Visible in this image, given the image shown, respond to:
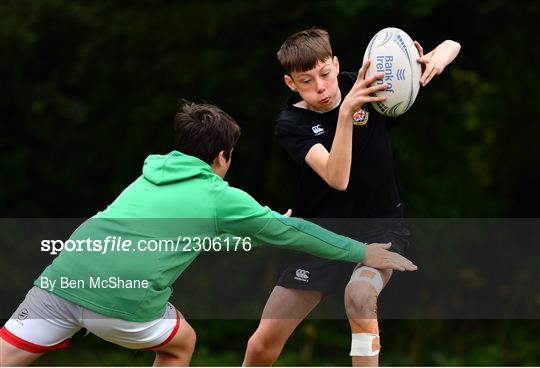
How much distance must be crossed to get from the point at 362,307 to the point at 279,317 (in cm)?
60

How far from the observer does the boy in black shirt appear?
4.31m

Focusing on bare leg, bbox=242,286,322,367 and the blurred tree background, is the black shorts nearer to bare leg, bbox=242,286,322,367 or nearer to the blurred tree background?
bare leg, bbox=242,286,322,367

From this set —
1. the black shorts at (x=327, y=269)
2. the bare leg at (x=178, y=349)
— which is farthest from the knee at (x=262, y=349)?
the bare leg at (x=178, y=349)

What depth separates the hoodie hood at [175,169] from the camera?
12.8ft

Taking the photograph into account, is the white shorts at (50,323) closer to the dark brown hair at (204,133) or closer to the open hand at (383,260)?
the dark brown hair at (204,133)

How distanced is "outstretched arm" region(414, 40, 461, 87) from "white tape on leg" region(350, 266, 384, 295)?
0.90m

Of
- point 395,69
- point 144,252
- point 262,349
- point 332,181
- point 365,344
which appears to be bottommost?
point 262,349

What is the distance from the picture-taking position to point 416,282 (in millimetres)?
10016

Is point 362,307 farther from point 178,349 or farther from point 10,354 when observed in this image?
point 10,354

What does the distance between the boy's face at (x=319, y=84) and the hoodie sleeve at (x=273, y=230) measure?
2.13 ft

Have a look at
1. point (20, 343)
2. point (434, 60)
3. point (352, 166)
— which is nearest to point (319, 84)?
point (352, 166)

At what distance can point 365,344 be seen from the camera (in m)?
4.33

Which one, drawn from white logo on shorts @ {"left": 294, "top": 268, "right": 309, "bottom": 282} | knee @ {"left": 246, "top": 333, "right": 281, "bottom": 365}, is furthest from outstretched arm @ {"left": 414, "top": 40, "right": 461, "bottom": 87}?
knee @ {"left": 246, "top": 333, "right": 281, "bottom": 365}

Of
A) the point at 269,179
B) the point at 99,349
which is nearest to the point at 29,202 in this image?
the point at 99,349
